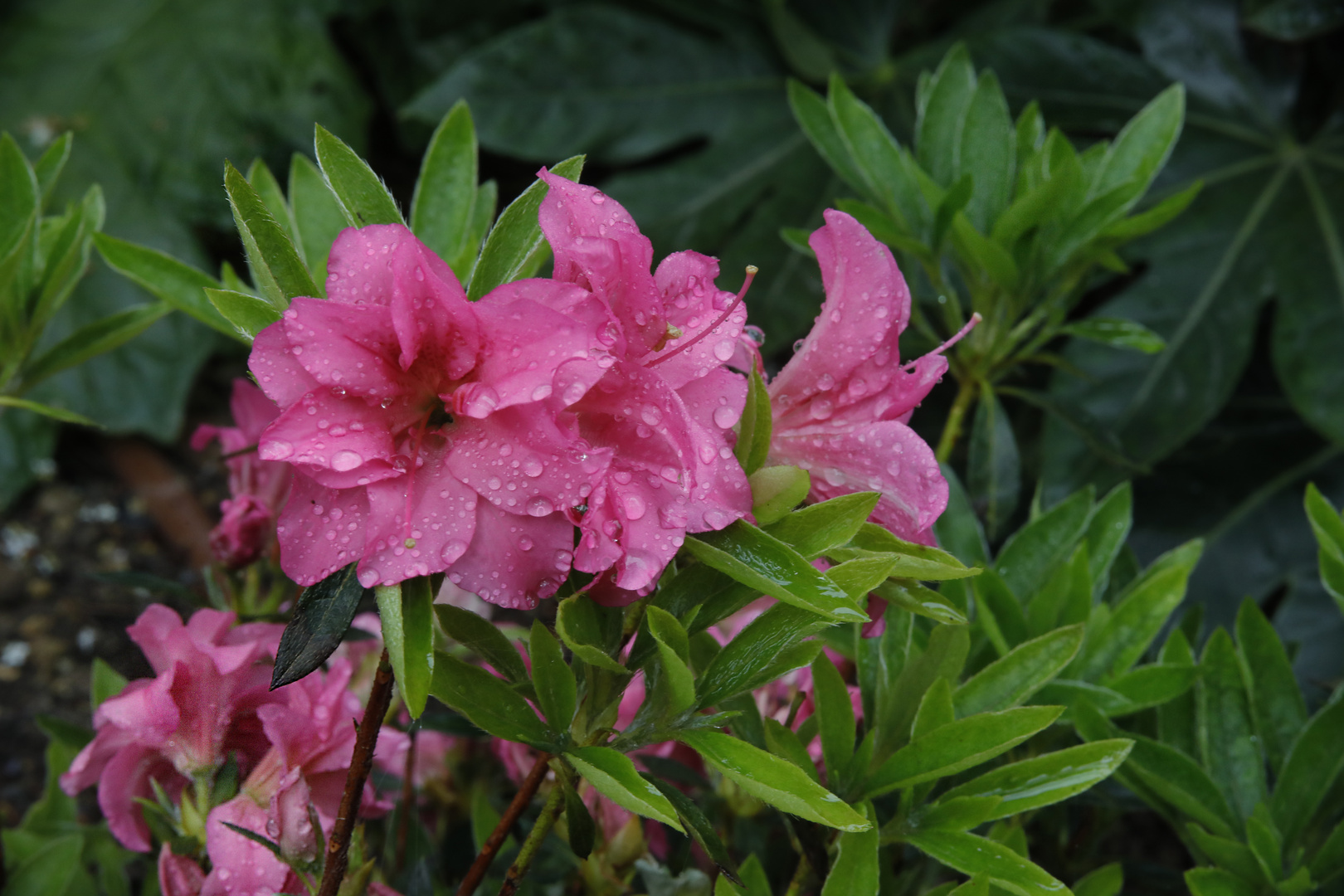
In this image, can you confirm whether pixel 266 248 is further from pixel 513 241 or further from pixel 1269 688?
pixel 1269 688

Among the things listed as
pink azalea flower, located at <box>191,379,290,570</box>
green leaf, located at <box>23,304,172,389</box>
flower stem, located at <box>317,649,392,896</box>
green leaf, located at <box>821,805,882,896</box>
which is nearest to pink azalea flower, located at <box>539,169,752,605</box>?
flower stem, located at <box>317,649,392,896</box>

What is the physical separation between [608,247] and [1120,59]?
56.8 inches

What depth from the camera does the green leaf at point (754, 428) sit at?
517 millimetres

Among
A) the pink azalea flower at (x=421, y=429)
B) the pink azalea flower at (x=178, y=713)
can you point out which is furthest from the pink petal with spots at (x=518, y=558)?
the pink azalea flower at (x=178, y=713)

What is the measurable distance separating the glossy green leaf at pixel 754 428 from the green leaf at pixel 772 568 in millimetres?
26

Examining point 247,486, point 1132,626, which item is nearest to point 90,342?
point 247,486

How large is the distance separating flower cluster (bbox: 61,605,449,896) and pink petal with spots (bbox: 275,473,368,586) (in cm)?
17

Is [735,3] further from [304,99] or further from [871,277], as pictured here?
[871,277]

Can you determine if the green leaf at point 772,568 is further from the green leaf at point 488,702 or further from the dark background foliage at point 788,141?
the dark background foliage at point 788,141

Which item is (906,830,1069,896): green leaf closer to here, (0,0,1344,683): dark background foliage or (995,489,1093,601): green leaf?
(995,489,1093,601): green leaf

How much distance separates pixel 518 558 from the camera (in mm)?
474

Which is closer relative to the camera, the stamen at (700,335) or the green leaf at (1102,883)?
the stamen at (700,335)

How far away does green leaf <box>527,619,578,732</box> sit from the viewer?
0.53 m

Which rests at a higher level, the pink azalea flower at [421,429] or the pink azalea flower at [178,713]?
the pink azalea flower at [421,429]
